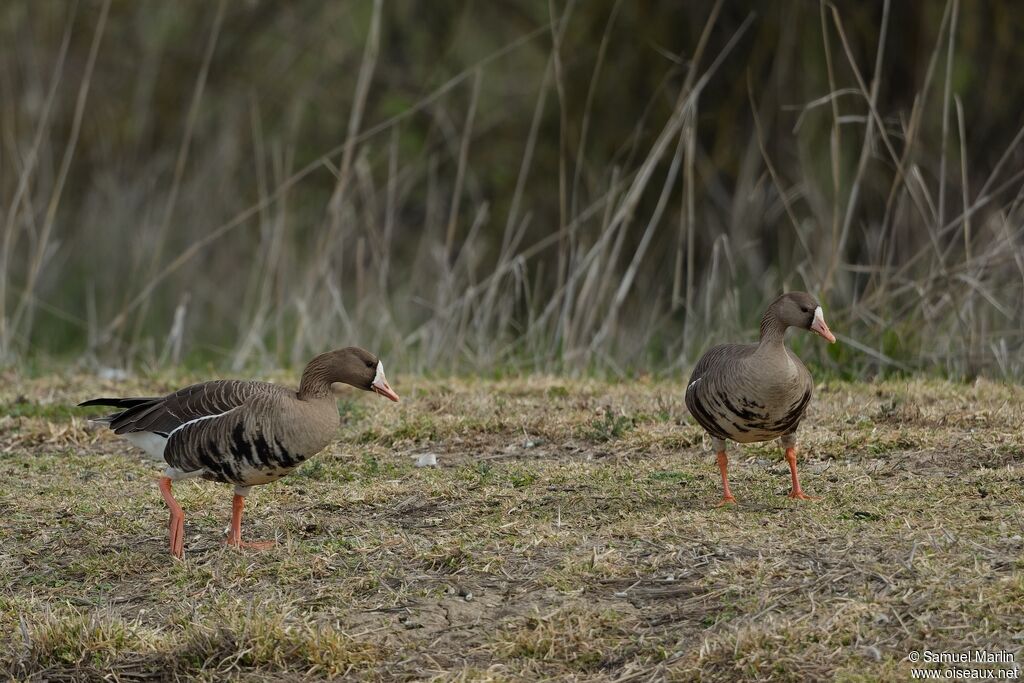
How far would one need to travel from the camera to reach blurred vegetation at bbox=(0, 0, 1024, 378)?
8711 millimetres

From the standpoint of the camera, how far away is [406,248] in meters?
12.9

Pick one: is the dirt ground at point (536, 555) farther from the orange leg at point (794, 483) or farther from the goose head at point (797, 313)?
the goose head at point (797, 313)

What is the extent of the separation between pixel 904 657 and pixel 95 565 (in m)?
2.99

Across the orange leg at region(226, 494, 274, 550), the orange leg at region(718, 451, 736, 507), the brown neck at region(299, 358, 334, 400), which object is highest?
the brown neck at region(299, 358, 334, 400)

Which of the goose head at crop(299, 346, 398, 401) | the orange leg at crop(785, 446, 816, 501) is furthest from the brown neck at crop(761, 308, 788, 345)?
the goose head at crop(299, 346, 398, 401)

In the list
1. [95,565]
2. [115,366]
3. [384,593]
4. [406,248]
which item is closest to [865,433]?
[384,593]

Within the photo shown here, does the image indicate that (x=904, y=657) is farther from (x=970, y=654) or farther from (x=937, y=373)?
(x=937, y=373)

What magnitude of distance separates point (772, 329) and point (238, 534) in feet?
7.42

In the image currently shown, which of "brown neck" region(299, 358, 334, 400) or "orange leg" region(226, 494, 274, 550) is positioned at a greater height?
"brown neck" region(299, 358, 334, 400)

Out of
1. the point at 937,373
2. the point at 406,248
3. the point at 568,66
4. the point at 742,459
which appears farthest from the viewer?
the point at 406,248

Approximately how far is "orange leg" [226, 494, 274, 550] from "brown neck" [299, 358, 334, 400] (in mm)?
481

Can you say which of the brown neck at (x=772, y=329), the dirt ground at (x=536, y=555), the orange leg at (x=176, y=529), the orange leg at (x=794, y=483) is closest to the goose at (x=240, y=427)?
the orange leg at (x=176, y=529)

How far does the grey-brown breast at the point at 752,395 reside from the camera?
517 cm

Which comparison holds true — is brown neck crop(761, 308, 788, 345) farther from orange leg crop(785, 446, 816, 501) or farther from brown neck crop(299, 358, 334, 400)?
brown neck crop(299, 358, 334, 400)
